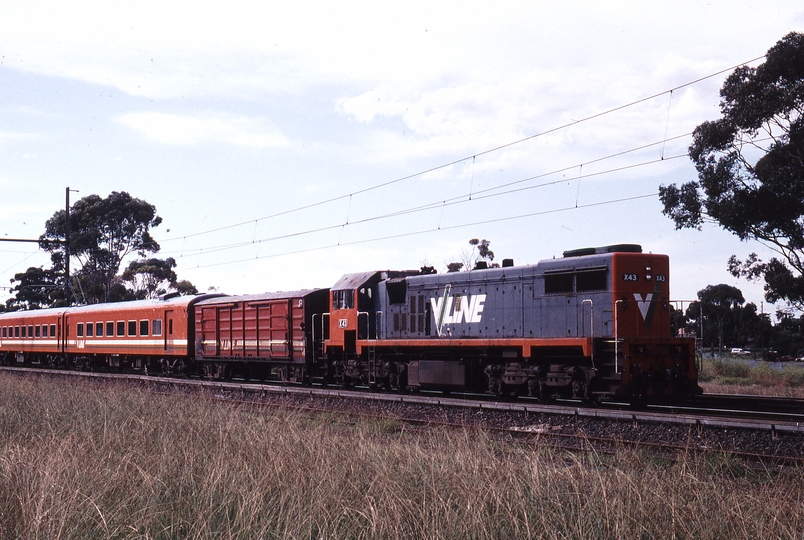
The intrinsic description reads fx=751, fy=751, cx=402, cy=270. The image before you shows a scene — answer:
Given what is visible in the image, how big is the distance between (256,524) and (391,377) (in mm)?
15874

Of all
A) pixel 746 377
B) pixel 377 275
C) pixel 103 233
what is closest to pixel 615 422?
pixel 377 275

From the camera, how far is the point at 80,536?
5.58 metres

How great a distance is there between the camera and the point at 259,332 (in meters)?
26.7

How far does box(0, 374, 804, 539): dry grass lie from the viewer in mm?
5703

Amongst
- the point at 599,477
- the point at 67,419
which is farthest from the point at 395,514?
the point at 67,419

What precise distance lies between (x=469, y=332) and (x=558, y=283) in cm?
303

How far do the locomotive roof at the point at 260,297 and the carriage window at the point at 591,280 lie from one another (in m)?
10.3

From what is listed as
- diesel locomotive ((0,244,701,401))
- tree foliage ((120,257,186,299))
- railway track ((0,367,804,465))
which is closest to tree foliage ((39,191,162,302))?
tree foliage ((120,257,186,299))

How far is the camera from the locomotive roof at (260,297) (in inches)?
985

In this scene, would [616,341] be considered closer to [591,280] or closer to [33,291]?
[591,280]

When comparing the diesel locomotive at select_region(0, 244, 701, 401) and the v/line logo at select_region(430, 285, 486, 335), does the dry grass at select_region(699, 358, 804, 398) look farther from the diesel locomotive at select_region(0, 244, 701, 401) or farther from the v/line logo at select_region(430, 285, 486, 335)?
the v/line logo at select_region(430, 285, 486, 335)

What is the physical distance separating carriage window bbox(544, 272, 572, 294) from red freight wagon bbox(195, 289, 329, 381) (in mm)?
9084

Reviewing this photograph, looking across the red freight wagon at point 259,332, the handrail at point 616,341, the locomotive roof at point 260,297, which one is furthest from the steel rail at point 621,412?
the locomotive roof at point 260,297

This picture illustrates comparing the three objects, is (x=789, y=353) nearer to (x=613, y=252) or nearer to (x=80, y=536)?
(x=613, y=252)
